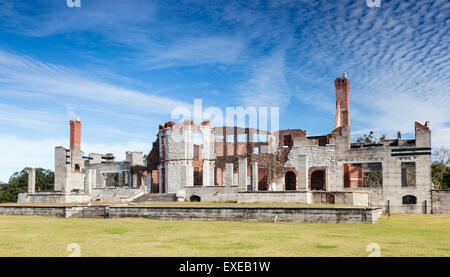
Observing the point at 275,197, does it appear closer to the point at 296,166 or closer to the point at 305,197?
the point at 305,197

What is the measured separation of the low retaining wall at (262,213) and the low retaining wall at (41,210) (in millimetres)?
3718

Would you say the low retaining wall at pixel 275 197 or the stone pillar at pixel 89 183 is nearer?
the low retaining wall at pixel 275 197

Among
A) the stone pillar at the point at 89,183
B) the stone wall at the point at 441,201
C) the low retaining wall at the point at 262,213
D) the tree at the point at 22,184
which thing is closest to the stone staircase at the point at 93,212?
the low retaining wall at the point at 262,213

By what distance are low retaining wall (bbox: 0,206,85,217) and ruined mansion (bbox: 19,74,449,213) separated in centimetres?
834

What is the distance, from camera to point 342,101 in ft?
148

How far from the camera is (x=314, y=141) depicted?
130ft

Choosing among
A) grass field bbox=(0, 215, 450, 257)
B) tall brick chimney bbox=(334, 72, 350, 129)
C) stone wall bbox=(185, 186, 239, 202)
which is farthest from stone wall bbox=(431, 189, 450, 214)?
grass field bbox=(0, 215, 450, 257)

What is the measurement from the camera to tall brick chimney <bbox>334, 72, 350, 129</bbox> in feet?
146

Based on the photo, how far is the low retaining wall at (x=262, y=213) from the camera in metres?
19.5

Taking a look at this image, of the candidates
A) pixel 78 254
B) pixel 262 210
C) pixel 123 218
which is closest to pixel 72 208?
pixel 123 218

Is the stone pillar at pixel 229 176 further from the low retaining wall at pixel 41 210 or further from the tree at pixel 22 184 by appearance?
the tree at pixel 22 184

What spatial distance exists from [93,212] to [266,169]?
19509 millimetres

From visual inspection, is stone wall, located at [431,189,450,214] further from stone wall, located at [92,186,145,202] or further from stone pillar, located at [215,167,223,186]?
stone wall, located at [92,186,145,202]
